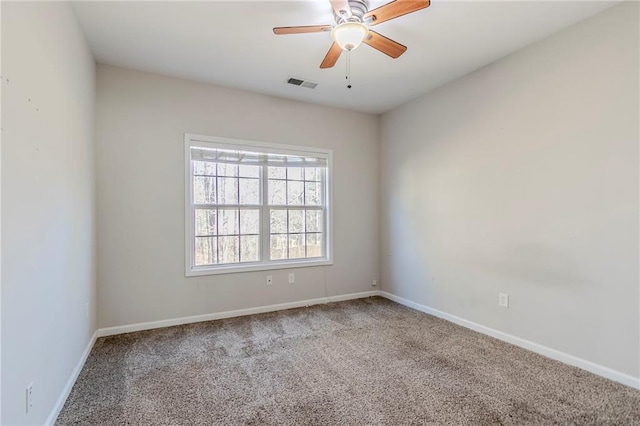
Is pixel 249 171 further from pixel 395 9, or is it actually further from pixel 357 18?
pixel 395 9

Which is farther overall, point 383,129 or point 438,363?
point 383,129

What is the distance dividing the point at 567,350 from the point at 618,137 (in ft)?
A: 5.53

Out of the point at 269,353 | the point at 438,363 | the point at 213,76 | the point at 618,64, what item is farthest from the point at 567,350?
the point at 213,76

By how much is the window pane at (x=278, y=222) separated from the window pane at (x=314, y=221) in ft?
1.11

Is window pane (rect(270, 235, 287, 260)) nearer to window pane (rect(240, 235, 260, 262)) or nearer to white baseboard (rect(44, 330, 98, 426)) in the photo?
window pane (rect(240, 235, 260, 262))

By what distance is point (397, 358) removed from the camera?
2674mm

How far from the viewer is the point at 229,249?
3.86 meters

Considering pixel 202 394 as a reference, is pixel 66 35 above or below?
above

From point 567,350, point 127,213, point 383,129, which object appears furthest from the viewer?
point 383,129

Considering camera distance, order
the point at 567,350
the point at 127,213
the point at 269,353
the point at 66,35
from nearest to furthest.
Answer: the point at 66,35 → the point at 567,350 → the point at 269,353 → the point at 127,213

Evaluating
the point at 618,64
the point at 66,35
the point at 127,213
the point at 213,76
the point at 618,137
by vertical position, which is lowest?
the point at 127,213

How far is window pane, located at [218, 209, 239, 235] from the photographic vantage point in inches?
150

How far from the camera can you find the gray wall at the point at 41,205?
54.7 inches

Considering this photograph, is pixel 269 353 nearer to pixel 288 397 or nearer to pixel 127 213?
pixel 288 397
